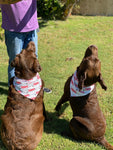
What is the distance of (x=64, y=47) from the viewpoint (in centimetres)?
761

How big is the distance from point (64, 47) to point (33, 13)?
12.8ft

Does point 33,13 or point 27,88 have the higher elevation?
Answer: point 33,13

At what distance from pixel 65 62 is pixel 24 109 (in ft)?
11.8

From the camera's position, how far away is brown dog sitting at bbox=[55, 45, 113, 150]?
303cm

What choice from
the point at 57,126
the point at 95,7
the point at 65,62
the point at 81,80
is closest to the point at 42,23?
the point at 95,7

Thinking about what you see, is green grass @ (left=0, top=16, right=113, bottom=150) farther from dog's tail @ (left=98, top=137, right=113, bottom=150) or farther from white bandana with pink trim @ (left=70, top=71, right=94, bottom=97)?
white bandana with pink trim @ (left=70, top=71, right=94, bottom=97)

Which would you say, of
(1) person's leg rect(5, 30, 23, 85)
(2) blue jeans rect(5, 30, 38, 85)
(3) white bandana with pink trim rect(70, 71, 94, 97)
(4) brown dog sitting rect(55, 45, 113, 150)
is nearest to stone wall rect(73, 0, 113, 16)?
(2) blue jeans rect(5, 30, 38, 85)

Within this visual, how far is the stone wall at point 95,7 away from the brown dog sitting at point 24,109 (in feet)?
33.3

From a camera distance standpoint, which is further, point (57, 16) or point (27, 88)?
point (57, 16)

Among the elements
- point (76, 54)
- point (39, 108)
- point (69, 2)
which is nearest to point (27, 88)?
point (39, 108)

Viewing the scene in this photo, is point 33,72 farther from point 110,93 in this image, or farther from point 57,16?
point 57,16

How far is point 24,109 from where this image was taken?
118 inches

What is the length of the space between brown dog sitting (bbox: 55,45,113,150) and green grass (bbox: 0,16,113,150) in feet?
0.97

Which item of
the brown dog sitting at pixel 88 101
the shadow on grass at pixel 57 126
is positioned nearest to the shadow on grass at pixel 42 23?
the shadow on grass at pixel 57 126
